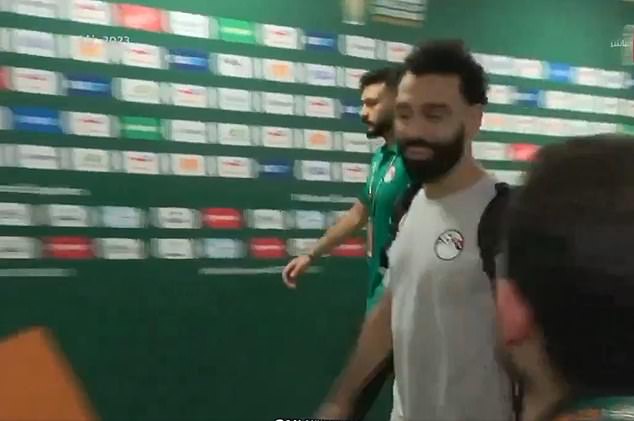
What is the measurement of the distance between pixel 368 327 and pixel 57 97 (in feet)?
Result: 4.44

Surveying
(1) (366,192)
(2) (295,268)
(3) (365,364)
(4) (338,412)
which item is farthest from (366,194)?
(4) (338,412)

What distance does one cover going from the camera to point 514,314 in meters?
0.85

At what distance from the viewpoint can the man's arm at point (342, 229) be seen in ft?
12.2

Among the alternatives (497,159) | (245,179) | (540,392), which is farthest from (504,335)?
(497,159)

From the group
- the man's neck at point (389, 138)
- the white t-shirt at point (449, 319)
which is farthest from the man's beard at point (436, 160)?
the man's neck at point (389, 138)

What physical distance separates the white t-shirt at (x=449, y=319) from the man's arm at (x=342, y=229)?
1.39m

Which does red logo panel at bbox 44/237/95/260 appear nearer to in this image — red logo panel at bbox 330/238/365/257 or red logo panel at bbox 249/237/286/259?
red logo panel at bbox 249/237/286/259

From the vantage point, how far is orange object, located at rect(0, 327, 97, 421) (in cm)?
308

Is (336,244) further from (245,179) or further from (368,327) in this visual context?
(368,327)

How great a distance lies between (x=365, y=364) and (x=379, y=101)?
1.60 metres

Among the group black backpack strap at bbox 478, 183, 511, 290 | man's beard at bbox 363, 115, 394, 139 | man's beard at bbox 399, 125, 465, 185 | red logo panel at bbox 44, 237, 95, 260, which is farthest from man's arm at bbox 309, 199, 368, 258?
black backpack strap at bbox 478, 183, 511, 290

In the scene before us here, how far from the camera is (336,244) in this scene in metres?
3.77

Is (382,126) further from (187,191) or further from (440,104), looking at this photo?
(440,104)

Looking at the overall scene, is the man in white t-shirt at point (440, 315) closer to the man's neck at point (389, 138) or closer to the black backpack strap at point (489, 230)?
the black backpack strap at point (489, 230)
